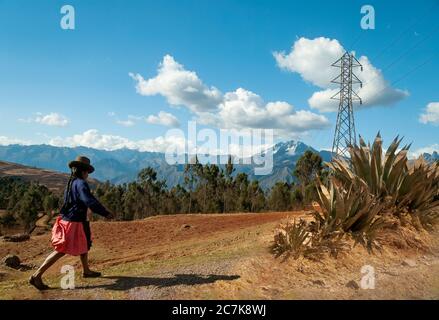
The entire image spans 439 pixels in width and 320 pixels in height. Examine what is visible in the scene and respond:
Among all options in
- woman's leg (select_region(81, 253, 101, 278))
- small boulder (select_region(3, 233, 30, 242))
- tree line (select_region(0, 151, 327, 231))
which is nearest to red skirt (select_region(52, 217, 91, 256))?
woman's leg (select_region(81, 253, 101, 278))

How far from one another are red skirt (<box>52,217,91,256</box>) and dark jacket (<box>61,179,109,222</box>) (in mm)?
93

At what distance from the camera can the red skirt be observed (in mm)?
5855

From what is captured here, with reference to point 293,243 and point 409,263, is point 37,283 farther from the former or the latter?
point 409,263

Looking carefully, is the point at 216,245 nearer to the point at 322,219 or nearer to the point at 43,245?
the point at 322,219

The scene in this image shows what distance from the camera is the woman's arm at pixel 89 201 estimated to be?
5762mm

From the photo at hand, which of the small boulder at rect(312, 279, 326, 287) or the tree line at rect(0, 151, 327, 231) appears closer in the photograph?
the small boulder at rect(312, 279, 326, 287)

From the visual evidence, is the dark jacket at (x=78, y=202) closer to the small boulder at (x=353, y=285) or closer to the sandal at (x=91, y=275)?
the sandal at (x=91, y=275)

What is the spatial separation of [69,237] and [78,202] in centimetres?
52

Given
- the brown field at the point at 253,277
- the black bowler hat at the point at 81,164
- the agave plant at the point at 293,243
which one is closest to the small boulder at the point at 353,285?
the brown field at the point at 253,277

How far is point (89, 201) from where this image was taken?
19.2ft

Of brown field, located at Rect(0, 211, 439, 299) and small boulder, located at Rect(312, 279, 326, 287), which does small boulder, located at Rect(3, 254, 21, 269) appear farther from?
small boulder, located at Rect(312, 279, 326, 287)

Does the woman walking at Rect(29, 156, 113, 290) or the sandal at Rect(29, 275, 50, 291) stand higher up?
the woman walking at Rect(29, 156, 113, 290)

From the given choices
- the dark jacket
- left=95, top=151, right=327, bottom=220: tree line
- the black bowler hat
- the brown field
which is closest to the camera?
the brown field
